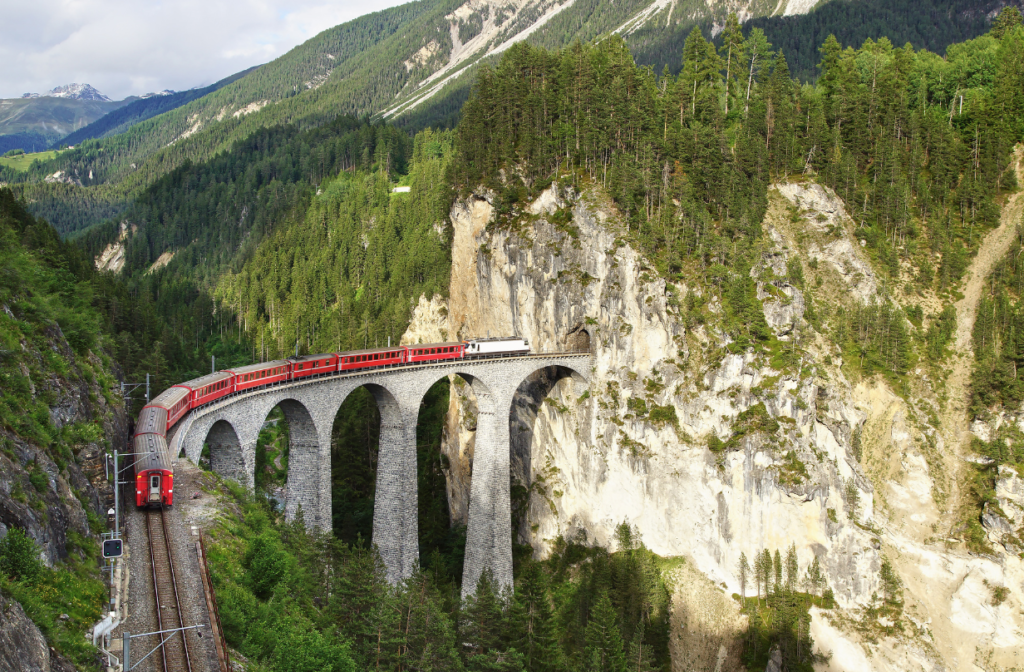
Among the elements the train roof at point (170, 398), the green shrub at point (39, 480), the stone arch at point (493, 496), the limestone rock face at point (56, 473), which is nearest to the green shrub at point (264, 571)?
the limestone rock face at point (56, 473)

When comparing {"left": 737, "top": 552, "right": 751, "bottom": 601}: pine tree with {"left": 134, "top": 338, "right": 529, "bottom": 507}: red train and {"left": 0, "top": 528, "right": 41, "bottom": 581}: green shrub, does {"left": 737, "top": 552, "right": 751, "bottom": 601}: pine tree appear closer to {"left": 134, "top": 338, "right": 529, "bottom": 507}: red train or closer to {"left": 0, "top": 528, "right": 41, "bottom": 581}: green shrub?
{"left": 134, "top": 338, "right": 529, "bottom": 507}: red train

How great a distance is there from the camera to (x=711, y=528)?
60.8 m

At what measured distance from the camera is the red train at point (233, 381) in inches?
1151

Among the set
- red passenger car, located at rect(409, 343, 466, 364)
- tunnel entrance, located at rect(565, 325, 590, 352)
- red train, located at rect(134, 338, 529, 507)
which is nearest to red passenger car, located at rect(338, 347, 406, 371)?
red train, located at rect(134, 338, 529, 507)

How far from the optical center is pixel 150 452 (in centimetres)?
3053

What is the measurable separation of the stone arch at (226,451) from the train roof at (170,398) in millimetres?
3358

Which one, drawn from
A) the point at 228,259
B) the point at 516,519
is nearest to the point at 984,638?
the point at 516,519

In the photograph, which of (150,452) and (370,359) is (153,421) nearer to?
(150,452)

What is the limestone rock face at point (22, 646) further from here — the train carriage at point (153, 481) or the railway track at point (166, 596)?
the train carriage at point (153, 481)

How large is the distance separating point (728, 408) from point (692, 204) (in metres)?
18.8

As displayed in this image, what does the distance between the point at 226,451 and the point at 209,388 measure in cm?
450

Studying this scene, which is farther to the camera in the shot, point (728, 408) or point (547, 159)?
point (547, 159)

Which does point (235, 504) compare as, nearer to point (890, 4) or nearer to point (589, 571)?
point (589, 571)

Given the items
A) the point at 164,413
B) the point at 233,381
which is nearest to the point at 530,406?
the point at 233,381
